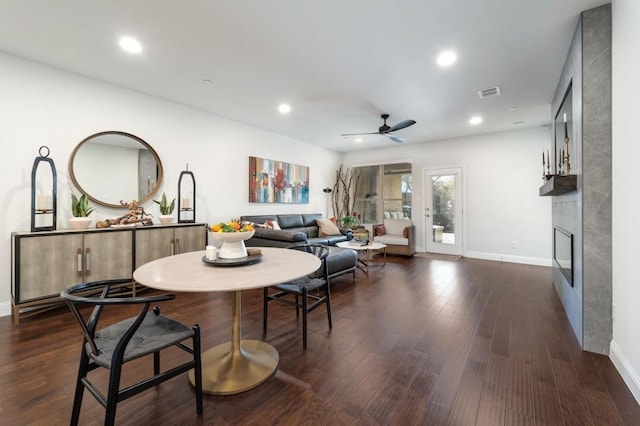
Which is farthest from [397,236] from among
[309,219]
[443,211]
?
[309,219]

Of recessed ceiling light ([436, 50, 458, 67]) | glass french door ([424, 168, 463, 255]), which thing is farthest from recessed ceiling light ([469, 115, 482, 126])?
recessed ceiling light ([436, 50, 458, 67])

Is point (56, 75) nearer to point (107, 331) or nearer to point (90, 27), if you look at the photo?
point (90, 27)

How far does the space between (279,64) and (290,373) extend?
9.89 ft

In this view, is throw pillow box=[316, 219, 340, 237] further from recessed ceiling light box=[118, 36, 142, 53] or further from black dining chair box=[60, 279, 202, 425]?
black dining chair box=[60, 279, 202, 425]

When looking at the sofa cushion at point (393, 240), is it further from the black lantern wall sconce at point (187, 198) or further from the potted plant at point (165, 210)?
the potted plant at point (165, 210)

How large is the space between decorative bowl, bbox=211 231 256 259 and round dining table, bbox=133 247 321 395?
0.11m

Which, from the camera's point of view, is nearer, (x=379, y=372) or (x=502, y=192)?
(x=379, y=372)

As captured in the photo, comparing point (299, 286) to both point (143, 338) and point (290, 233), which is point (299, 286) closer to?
point (143, 338)

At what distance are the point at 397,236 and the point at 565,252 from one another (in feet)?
11.9

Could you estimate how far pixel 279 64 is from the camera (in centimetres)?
305

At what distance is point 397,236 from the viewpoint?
647 cm

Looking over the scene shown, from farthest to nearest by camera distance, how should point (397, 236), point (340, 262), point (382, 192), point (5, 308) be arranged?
1. point (382, 192)
2. point (397, 236)
3. point (340, 262)
4. point (5, 308)

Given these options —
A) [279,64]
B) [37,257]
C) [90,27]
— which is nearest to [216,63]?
[279,64]

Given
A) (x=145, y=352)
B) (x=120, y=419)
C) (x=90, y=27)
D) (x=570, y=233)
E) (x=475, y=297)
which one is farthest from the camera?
(x=475, y=297)
